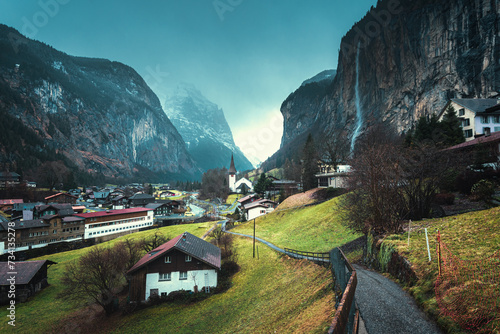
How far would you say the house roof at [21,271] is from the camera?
1135 inches

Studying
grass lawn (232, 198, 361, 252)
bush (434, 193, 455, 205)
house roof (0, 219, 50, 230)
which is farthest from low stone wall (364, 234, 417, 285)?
house roof (0, 219, 50, 230)

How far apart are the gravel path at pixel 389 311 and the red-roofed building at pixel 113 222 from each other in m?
66.8

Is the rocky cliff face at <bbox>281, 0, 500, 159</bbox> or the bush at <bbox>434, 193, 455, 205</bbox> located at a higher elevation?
the rocky cliff face at <bbox>281, 0, 500, 159</bbox>

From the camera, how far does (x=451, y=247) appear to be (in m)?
11.4

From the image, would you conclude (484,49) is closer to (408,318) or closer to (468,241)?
(468,241)

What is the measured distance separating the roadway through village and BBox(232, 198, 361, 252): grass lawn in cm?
1555

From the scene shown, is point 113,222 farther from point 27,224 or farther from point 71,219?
point 27,224

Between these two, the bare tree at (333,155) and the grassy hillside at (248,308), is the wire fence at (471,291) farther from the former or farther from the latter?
the bare tree at (333,155)

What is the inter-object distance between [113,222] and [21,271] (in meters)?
33.3

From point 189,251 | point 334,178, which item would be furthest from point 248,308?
point 334,178

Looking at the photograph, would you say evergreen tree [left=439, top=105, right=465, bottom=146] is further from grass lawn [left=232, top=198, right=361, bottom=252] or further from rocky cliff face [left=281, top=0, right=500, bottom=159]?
rocky cliff face [left=281, top=0, right=500, bottom=159]

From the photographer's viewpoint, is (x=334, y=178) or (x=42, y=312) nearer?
(x=42, y=312)

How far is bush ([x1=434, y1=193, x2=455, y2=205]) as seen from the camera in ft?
76.6

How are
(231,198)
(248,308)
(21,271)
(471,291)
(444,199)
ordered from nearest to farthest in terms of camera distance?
(471,291) → (248,308) → (444,199) → (21,271) → (231,198)
